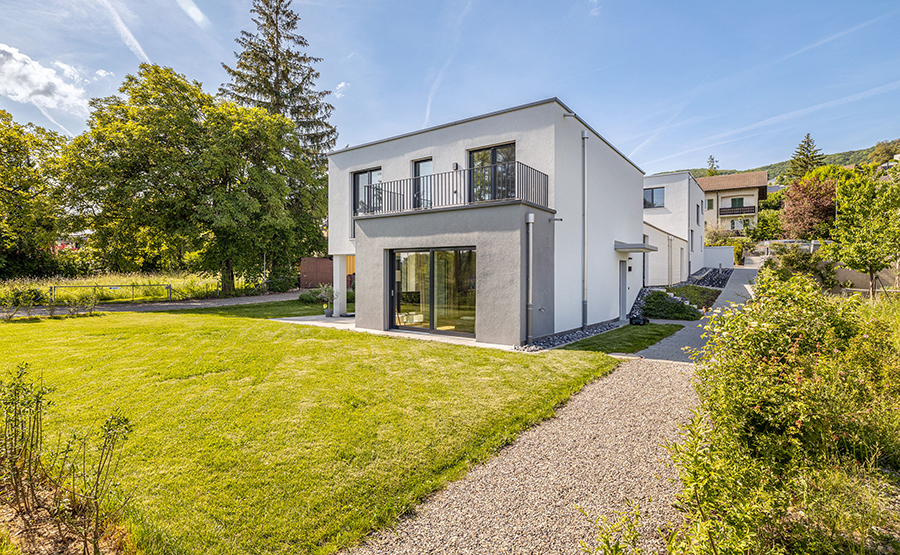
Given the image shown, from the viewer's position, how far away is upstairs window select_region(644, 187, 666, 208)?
78.6 ft

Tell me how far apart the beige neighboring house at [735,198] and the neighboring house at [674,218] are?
18.3 m

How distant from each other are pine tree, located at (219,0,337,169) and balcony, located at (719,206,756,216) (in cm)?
4061

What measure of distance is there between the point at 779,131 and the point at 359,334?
78.0 ft

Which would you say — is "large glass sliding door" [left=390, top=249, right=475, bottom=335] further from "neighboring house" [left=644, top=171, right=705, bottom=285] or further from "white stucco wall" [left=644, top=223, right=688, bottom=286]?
"neighboring house" [left=644, top=171, right=705, bottom=285]

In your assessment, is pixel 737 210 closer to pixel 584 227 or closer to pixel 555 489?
pixel 584 227

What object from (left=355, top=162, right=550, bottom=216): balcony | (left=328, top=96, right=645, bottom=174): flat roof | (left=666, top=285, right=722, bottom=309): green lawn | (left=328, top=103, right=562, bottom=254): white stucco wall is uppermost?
(left=328, top=96, right=645, bottom=174): flat roof

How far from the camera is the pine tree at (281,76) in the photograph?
1021 inches

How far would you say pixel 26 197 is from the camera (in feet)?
62.3

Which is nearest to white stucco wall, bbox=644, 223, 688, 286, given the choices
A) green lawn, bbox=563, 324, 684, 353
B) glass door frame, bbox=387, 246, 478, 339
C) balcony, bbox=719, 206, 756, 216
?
green lawn, bbox=563, 324, 684, 353

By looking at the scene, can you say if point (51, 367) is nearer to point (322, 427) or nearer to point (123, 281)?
point (322, 427)

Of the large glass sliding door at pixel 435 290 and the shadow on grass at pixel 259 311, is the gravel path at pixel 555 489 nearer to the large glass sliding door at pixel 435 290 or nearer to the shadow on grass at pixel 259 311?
the large glass sliding door at pixel 435 290

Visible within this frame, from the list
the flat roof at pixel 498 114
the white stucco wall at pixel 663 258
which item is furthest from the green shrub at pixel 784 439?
the white stucco wall at pixel 663 258

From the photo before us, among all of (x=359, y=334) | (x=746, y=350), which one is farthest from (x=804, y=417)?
(x=359, y=334)

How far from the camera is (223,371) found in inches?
257
